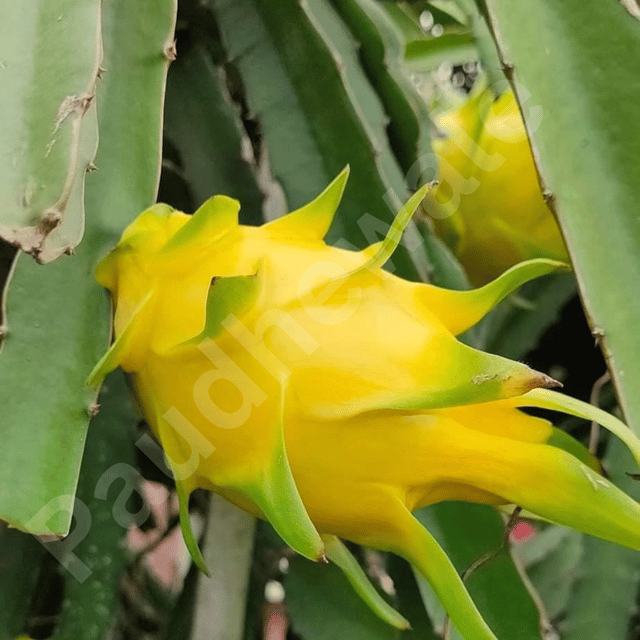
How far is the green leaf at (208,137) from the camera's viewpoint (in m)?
0.48

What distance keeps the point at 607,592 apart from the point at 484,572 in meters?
0.20

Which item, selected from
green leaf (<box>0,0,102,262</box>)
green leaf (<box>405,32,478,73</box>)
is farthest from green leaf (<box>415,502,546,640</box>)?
green leaf (<box>405,32,478,73</box>)

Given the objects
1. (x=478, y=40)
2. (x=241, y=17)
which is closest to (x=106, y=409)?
(x=241, y=17)

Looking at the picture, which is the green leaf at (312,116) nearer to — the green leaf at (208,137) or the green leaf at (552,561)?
the green leaf at (208,137)

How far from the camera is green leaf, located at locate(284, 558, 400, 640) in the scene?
0.42m

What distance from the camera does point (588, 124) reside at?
375 millimetres

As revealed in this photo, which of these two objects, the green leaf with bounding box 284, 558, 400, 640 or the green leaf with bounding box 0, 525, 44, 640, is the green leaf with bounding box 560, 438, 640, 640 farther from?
the green leaf with bounding box 0, 525, 44, 640

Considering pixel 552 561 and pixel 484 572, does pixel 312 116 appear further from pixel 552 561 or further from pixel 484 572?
pixel 552 561

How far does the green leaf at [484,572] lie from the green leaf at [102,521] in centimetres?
17

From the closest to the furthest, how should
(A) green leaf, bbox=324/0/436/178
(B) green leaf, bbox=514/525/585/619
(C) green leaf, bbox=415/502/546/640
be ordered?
1. (C) green leaf, bbox=415/502/546/640
2. (A) green leaf, bbox=324/0/436/178
3. (B) green leaf, bbox=514/525/585/619

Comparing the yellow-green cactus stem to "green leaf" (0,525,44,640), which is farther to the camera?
the yellow-green cactus stem

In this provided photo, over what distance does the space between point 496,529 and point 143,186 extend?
0.83ft

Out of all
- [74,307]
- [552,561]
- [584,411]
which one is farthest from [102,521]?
[552,561]

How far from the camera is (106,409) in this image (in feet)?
1.50
